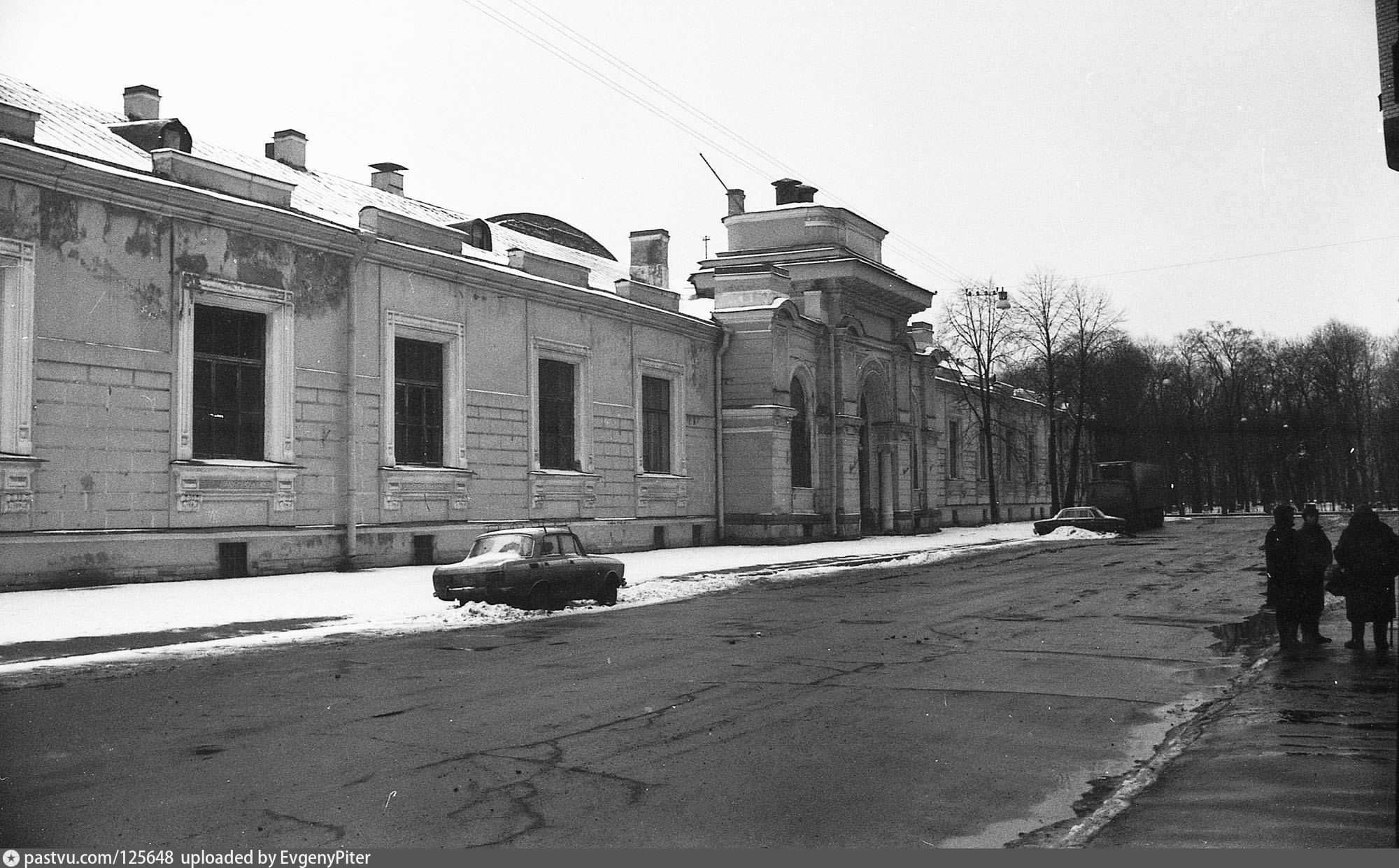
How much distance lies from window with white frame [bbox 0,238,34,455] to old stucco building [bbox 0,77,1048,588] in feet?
0.11

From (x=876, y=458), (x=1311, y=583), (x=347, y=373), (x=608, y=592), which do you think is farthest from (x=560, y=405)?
(x=1311, y=583)

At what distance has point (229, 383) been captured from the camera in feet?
76.1

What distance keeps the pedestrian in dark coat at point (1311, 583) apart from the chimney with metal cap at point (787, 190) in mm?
35975

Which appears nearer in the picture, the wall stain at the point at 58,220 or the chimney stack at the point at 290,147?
the wall stain at the point at 58,220

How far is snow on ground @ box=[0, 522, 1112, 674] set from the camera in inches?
587

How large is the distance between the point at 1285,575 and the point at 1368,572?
1.14 meters

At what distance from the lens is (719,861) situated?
515 cm

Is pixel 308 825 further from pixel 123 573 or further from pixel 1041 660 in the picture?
pixel 123 573

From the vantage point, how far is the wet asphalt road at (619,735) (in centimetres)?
597

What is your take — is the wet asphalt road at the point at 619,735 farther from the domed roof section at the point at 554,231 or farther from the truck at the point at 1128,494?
the truck at the point at 1128,494

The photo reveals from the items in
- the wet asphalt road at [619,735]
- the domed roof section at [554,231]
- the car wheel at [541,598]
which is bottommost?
the wet asphalt road at [619,735]

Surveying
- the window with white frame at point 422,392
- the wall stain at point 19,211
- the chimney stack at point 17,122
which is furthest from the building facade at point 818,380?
the wall stain at point 19,211

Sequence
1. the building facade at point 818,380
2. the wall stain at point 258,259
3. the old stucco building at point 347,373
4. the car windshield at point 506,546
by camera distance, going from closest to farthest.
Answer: the car windshield at point 506,546
the old stucco building at point 347,373
the wall stain at point 258,259
the building facade at point 818,380

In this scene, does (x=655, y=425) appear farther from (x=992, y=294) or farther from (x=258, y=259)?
(x=992, y=294)
